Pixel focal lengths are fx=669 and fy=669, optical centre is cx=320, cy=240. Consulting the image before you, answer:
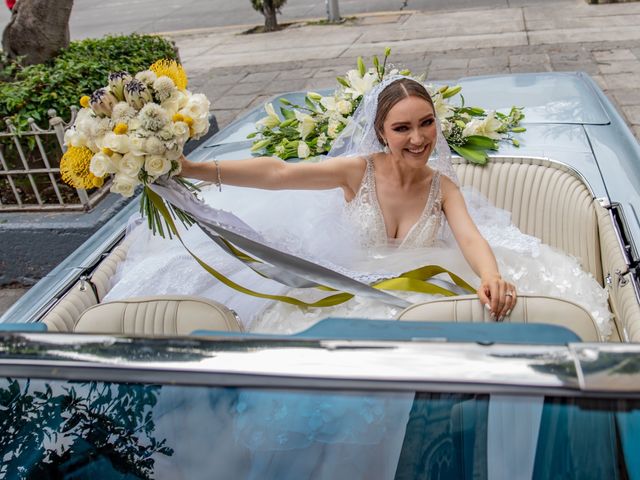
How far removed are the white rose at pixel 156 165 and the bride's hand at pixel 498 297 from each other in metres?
0.93

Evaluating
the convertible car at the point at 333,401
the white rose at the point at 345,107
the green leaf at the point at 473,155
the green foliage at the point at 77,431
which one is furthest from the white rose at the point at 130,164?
the green leaf at the point at 473,155

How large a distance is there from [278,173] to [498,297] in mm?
1002

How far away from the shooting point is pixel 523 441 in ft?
3.96

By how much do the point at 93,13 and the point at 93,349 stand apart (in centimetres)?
1678

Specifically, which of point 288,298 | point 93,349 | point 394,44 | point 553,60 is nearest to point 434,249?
point 288,298

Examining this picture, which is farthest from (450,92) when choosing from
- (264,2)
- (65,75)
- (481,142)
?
(264,2)

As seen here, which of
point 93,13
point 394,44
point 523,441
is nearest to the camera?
point 523,441

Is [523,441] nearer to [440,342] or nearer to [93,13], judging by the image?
[440,342]

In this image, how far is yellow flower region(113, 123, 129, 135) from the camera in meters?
1.81

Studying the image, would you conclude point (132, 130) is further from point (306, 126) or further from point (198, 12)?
point (198, 12)

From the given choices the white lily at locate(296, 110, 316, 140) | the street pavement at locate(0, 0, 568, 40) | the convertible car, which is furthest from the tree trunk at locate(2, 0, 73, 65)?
the street pavement at locate(0, 0, 568, 40)

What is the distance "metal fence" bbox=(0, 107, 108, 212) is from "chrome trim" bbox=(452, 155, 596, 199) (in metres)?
2.45

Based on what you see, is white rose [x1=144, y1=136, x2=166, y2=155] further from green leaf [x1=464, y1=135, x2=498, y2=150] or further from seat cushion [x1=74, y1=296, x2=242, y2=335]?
green leaf [x1=464, y1=135, x2=498, y2=150]

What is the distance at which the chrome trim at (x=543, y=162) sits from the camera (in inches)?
105
